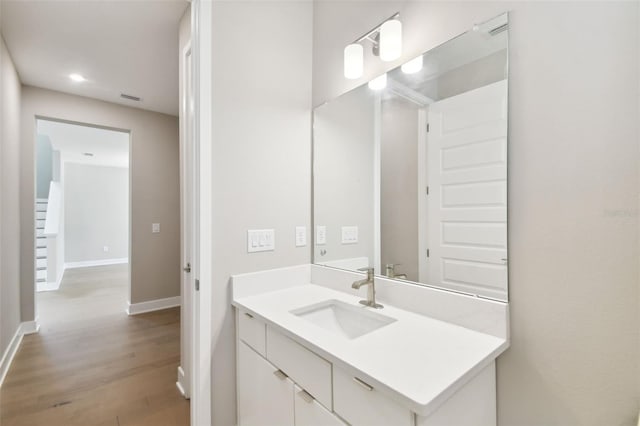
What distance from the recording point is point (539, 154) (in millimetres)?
947

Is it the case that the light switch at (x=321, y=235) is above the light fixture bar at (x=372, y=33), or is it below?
below

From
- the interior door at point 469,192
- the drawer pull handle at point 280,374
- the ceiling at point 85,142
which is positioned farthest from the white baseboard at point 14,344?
the interior door at point 469,192

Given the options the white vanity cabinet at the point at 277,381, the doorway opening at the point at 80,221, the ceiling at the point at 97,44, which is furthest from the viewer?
the doorway opening at the point at 80,221

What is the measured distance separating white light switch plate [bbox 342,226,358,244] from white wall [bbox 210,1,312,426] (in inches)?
10.3

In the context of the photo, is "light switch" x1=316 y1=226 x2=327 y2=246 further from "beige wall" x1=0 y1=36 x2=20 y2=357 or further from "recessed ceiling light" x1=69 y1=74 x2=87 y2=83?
"recessed ceiling light" x1=69 y1=74 x2=87 y2=83

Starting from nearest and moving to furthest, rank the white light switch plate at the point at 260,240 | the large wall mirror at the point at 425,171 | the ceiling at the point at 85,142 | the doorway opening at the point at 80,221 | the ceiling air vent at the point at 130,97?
the large wall mirror at the point at 425,171 < the white light switch plate at the point at 260,240 < the ceiling air vent at the point at 130,97 < the doorway opening at the point at 80,221 < the ceiling at the point at 85,142

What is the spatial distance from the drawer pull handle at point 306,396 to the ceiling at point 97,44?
2.38 m

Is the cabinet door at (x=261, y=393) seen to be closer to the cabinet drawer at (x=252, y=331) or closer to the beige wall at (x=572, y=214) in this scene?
the cabinet drawer at (x=252, y=331)

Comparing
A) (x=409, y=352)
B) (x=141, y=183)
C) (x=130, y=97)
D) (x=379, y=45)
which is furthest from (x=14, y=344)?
(x=379, y=45)

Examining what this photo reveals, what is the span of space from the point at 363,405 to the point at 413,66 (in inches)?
52.5

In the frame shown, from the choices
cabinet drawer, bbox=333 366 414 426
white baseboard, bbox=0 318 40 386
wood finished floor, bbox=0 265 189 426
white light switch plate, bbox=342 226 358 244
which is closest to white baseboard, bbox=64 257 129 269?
wood finished floor, bbox=0 265 189 426

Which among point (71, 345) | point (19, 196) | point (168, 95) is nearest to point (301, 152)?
point (168, 95)

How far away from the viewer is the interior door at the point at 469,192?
1.04 m

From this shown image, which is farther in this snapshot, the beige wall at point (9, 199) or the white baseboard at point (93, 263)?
the white baseboard at point (93, 263)
